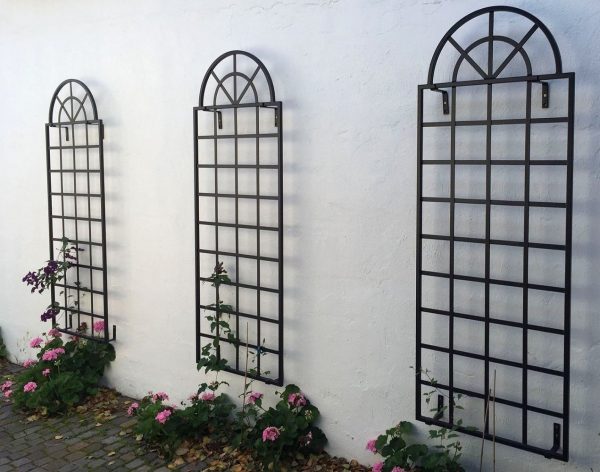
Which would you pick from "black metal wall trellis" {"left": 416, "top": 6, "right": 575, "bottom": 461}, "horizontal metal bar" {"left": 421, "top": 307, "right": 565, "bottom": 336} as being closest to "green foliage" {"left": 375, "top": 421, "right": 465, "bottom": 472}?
"black metal wall trellis" {"left": 416, "top": 6, "right": 575, "bottom": 461}

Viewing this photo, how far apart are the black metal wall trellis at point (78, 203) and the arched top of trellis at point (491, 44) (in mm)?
2913

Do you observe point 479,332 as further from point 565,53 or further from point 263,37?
point 263,37

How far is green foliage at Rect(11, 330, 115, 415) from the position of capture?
5145mm

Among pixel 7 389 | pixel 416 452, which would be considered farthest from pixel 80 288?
pixel 416 452

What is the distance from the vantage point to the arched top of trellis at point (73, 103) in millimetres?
5324

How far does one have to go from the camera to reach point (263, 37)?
14.0 ft

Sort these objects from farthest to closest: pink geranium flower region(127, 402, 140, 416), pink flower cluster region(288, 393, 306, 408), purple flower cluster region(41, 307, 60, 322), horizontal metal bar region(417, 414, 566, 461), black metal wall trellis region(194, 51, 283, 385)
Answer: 1. purple flower cluster region(41, 307, 60, 322)
2. pink geranium flower region(127, 402, 140, 416)
3. black metal wall trellis region(194, 51, 283, 385)
4. pink flower cluster region(288, 393, 306, 408)
5. horizontal metal bar region(417, 414, 566, 461)

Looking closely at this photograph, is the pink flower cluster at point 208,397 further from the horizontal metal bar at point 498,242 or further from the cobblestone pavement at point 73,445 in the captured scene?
the horizontal metal bar at point 498,242

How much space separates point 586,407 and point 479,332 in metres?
0.61

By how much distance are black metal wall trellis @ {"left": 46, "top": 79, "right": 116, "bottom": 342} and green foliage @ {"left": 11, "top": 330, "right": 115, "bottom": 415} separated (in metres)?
0.12

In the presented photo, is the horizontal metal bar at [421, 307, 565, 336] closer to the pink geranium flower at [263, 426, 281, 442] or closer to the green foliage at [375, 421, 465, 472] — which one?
the green foliage at [375, 421, 465, 472]

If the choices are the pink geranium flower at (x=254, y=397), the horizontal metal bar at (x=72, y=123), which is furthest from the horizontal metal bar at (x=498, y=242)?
the horizontal metal bar at (x=72, y=123)

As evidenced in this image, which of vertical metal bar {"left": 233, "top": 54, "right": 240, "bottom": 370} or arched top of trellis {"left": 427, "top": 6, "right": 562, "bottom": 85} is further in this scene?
vertical metal bar {"left": 233, "top": 54, "right": 240, "bottom": 370}

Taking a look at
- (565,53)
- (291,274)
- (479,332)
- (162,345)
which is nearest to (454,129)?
(565,53)
